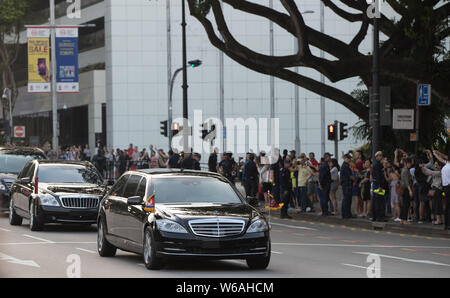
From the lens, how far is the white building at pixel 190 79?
2474 inches

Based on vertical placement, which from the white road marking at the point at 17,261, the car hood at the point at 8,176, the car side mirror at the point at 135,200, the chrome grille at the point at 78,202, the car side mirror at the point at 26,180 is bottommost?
the white road marking at the point at 17,261

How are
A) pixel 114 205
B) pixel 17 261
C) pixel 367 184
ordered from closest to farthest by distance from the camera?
pixel 17 261 → pixel 114 205 → pixel 367 184

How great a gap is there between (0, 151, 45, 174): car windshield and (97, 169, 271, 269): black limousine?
1264 centimetres

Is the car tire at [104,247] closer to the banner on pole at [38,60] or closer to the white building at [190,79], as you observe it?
the banner on pole at [38,60]

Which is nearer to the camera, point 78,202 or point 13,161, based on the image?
point 78,202

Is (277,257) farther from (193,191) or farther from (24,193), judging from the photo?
(24,193)

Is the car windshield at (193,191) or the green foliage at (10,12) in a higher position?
the green foliage at (10,12)

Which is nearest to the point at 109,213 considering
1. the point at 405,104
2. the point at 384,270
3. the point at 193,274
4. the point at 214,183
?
the point at 214,183

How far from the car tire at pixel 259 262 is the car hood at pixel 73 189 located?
26.6 ft

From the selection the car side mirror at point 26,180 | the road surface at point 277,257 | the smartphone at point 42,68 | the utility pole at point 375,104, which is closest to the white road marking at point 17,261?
the road surface at point 277,257

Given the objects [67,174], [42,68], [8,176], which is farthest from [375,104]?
[42,68]

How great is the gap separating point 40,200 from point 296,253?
672 cm

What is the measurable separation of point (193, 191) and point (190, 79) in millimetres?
49975

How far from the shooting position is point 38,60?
48.5 meters
